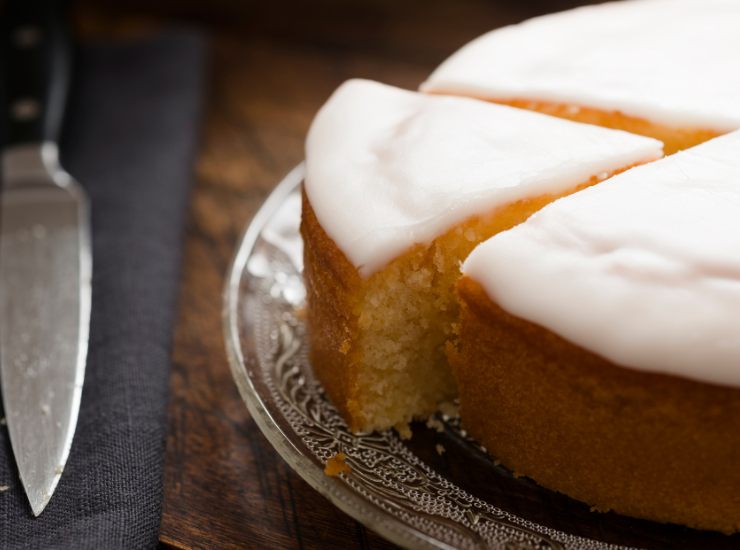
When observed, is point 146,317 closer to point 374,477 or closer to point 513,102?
point 374,477

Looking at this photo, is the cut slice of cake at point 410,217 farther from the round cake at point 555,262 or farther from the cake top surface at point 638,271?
the cake top surface at point 638,271

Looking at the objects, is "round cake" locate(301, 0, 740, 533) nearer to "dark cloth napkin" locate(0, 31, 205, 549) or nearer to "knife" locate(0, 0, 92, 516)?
"dark cloth napkin" locate(0, 31, 205, 549)

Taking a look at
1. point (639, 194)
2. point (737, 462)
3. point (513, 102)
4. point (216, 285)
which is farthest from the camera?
point (216, 285)

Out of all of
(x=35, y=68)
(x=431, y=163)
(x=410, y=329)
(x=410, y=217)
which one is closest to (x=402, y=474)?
(x=410, y=329)

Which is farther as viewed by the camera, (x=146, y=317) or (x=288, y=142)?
(x=288, y=142)

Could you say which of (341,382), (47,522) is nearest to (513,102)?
(341,382)

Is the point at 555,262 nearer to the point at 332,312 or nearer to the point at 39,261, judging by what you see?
the point at 332,312

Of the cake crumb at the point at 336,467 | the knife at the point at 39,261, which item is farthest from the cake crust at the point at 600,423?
the knife at the point at 39,261
